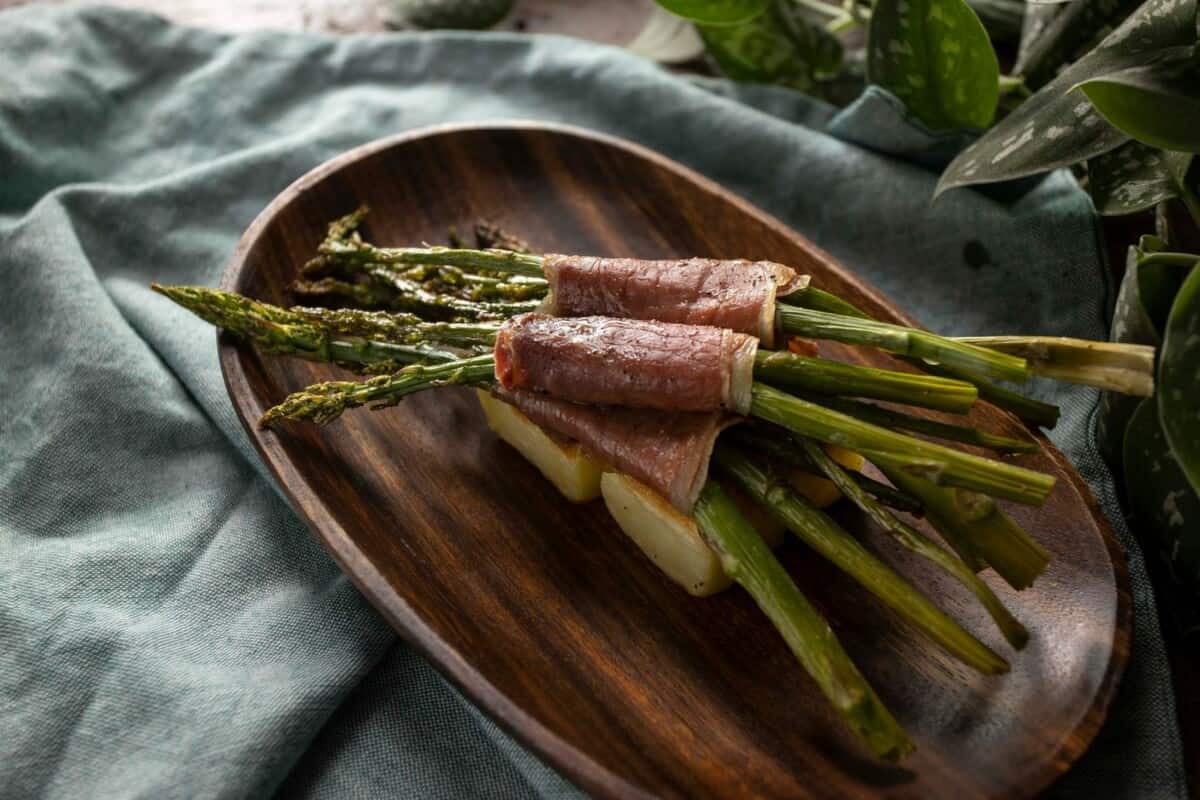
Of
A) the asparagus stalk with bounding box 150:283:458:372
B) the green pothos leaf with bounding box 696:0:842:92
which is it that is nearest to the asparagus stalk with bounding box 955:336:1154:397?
the asparagus stalk with bounding box 150:283:458:372

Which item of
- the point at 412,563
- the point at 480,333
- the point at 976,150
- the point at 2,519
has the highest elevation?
the point at 976,150

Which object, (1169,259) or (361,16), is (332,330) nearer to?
(1169,259)

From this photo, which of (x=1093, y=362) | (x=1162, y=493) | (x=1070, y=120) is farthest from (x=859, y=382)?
(x=1070, y=120)

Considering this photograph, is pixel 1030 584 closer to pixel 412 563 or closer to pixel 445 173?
pixel 412 563

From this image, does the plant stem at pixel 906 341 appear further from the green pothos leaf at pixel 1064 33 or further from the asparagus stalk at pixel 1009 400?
the green pothos leaf at pixel 1064 33

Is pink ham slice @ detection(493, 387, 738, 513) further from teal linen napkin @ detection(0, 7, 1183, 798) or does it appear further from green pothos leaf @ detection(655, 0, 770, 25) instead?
green pothos leaf @ detection(655, 0, 770, 25)

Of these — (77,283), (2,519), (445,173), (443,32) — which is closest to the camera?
(2,519)

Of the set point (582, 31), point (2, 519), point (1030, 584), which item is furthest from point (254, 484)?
point (582, 31)
